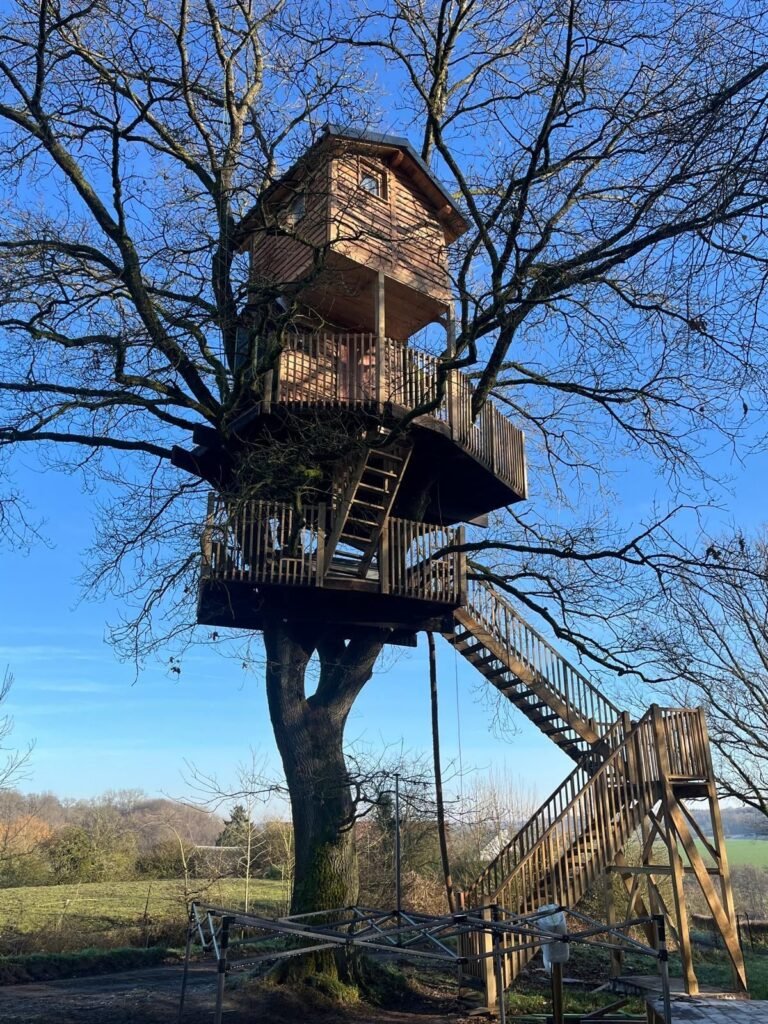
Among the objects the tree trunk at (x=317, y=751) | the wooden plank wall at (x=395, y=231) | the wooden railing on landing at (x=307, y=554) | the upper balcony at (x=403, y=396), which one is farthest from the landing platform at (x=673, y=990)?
the wooden plank wall at (x=395, y=231)

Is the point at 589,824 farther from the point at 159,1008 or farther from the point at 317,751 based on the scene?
the point at 159,1008

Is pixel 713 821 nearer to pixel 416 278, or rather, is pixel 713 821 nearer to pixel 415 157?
pixel 416 278

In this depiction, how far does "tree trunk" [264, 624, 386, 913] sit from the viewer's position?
11.5 m

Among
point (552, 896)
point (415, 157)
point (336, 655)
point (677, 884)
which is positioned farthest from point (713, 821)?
point (415, 157)

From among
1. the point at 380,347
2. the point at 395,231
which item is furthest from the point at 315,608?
the point at 395,231

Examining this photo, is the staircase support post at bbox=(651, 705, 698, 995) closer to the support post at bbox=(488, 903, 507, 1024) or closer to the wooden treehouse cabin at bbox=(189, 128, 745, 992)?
the wooden treehouse cabin at bbox=(189, 128, 745, 992)

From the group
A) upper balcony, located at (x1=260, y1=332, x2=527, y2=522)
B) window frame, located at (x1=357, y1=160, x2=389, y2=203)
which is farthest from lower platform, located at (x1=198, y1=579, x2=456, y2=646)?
window frame, located at (x1=357, y1=160, x2=389, y2=203)

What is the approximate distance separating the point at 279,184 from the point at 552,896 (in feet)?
33.5

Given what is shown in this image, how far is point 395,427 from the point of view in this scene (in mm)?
11469

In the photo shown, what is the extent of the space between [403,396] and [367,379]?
732 mm

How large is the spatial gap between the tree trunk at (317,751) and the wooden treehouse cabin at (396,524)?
2.20ft

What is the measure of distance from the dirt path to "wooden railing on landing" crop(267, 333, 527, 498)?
7.98 m

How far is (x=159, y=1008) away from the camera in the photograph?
10242mm

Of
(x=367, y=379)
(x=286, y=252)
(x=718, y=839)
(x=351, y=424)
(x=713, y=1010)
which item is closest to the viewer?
(x=713, y=1010)
